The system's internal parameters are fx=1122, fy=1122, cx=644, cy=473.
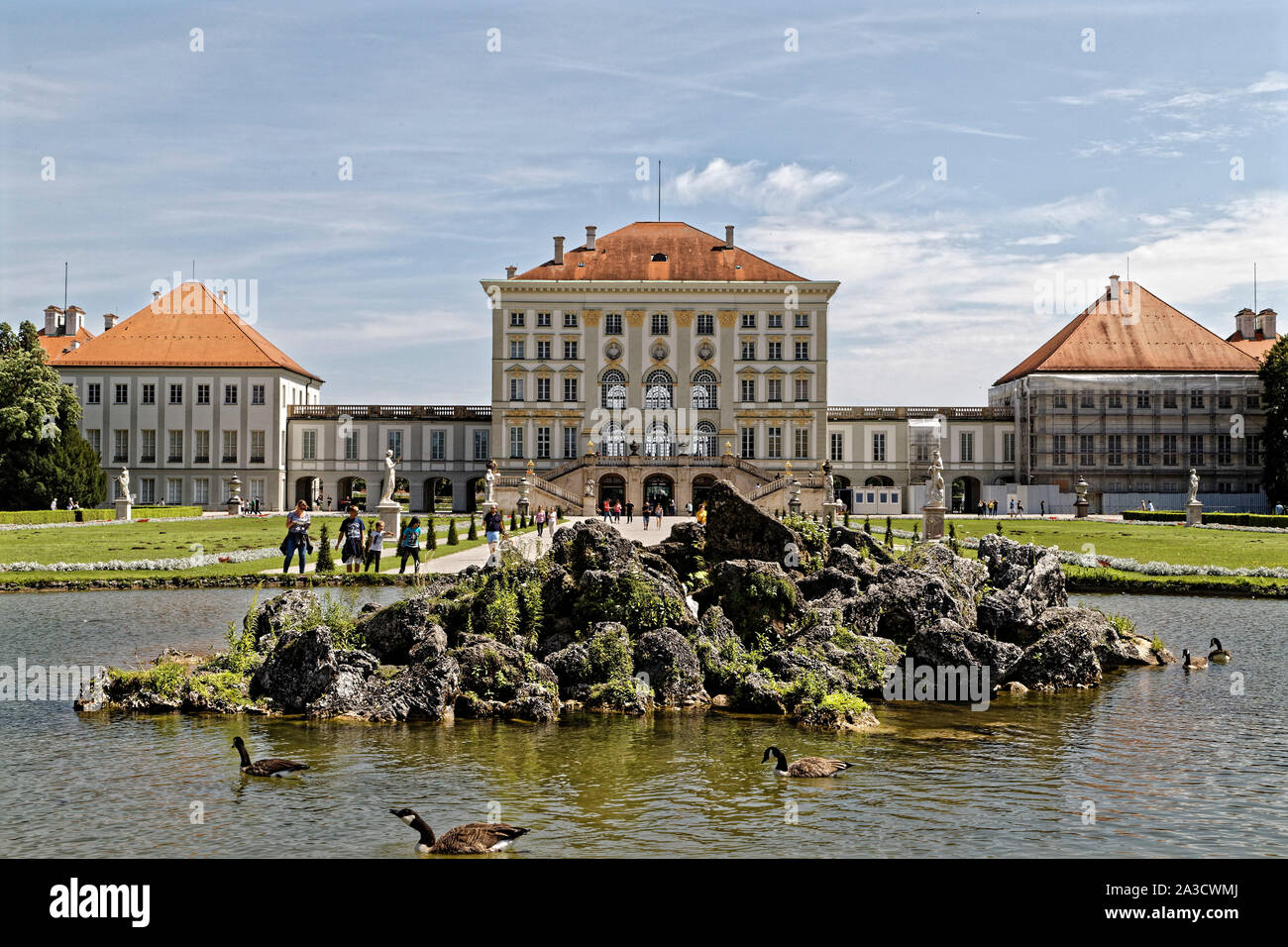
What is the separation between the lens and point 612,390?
242 feet

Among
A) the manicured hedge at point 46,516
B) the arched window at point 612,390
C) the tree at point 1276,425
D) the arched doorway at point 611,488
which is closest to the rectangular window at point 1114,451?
the tree at point 1276,425

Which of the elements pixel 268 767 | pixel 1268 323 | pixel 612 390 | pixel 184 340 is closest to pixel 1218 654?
pixel 268 767

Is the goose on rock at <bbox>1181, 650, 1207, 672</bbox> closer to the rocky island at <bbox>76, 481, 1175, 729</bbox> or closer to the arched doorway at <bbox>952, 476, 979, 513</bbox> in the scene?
the rocky island at <bbox>76, 481, 1175, 729</bbox>

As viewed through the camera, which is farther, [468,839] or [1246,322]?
[1246,322]

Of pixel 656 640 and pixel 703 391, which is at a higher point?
pixel 703 391

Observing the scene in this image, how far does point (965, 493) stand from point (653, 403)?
77.9ft

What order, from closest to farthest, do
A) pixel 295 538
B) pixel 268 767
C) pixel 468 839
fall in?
pixel 468 839 < pixel 268 767 < pixel 295 538

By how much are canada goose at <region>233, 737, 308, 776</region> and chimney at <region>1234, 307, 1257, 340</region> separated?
3558 inches

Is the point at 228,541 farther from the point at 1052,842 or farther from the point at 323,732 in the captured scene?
the point at 1052,842

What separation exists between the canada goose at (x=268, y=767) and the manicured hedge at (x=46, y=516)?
46.3 metres

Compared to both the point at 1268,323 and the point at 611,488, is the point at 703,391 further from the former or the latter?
the point at 1268,323

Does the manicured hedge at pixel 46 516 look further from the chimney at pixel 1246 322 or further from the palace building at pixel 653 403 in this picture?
the chimney at pixel 1246 322

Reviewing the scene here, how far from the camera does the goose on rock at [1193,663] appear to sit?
643 inches

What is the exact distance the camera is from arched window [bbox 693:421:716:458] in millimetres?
73312
